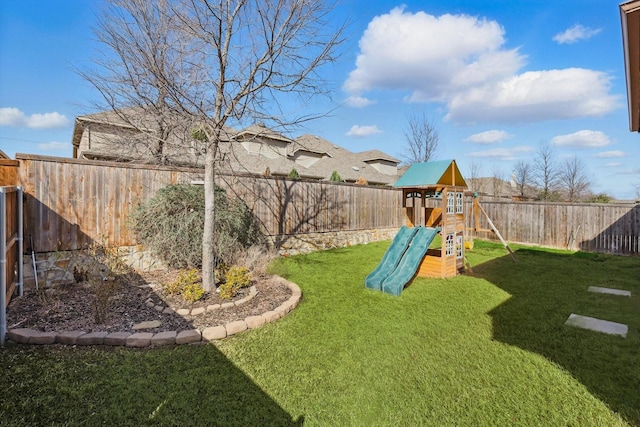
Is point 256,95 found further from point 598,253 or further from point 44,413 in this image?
point 598,253

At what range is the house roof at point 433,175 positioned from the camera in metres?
6.50

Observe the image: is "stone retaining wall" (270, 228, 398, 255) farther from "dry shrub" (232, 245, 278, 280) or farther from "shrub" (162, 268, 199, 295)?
"shrub" (162, 268, 199, 295)

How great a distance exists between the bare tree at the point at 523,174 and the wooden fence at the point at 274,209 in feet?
59.8

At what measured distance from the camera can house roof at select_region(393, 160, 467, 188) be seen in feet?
21.3

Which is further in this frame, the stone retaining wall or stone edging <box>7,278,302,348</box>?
the stone retaining wall

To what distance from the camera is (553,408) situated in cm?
224

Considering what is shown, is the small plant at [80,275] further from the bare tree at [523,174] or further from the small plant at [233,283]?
the bare tree at [523,174]

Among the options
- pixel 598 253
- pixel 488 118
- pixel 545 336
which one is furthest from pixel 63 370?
pixel 488 118

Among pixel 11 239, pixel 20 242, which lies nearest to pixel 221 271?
pixel 11 239

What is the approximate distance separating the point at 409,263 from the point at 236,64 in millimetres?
5075

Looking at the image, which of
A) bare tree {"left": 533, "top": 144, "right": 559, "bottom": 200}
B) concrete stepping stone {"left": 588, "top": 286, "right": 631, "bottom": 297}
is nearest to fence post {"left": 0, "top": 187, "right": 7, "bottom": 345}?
concrete stepping stone {"left": 588, "top": 286, "right": 631, "bottom": 297}

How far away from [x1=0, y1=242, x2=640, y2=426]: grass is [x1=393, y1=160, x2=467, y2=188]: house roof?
297 centimetres

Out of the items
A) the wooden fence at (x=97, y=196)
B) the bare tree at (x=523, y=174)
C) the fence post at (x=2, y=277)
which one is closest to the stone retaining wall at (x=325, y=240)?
the wooden fence at (x=97, y=196)

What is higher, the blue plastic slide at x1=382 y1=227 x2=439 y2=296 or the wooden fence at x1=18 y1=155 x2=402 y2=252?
the wooden fence at x1=18 y1=155 x2=402 y2=252
